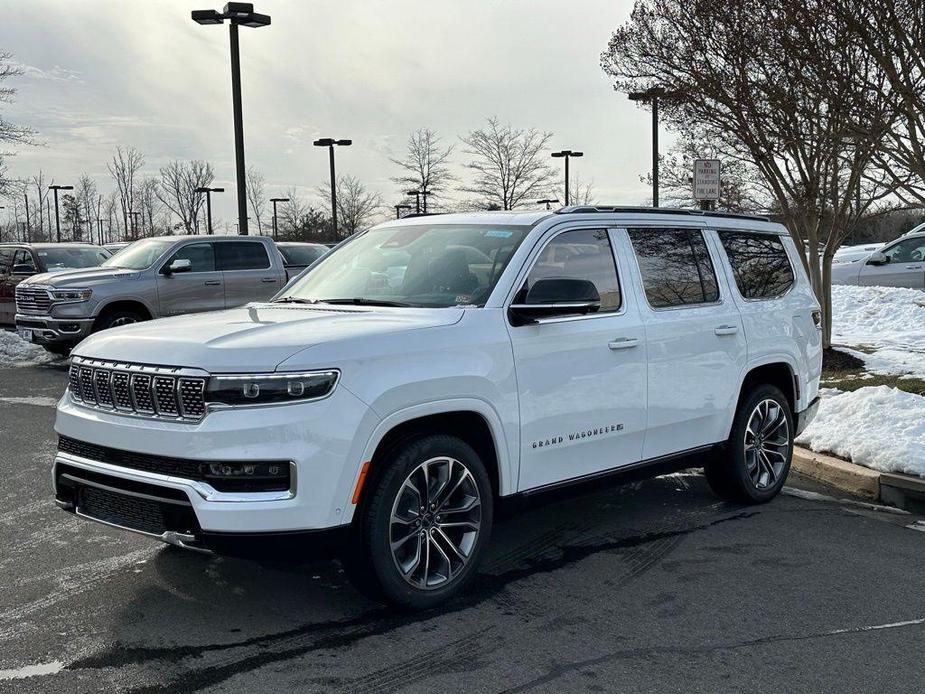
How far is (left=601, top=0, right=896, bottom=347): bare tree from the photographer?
9.09m

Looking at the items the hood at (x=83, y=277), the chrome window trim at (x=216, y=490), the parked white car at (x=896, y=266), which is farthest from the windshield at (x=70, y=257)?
the parked white car at (x=896, y=266)

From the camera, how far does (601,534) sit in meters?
5.68

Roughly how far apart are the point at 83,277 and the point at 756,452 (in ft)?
35.0

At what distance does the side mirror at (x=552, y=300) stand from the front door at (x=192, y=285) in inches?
399

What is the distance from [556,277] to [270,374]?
6.07 feet

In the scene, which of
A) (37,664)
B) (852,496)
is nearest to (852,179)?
(852,496)

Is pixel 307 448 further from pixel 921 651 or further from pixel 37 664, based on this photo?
pixel 921 651

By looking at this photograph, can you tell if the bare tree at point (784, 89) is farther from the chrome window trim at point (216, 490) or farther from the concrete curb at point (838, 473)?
the chrome window trim at point (216, 490)

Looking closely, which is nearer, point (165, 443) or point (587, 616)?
point (165, 443)

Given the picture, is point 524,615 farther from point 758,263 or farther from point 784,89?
point 784,89

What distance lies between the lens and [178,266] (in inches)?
552

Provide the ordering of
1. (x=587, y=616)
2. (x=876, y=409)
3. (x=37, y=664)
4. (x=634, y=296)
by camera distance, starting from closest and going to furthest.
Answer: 1. (x=37, y=664)
2. (x=587, y=616)
3. (x=634, y=296)
4. (x=876, y=409)

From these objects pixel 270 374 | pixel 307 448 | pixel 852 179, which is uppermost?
pixel 852 179

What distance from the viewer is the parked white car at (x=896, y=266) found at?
20516mm
